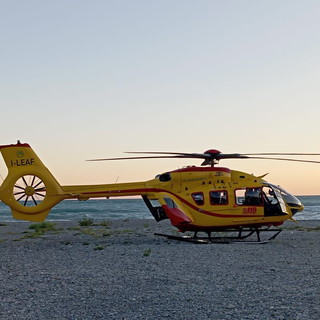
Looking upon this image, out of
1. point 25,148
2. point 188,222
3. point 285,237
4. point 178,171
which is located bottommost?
point 285,237

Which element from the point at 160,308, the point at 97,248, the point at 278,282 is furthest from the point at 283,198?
the point at 160,308

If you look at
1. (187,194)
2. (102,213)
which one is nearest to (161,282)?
(187,194)

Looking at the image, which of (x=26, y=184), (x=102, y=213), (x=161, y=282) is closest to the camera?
(x=161, y=282)

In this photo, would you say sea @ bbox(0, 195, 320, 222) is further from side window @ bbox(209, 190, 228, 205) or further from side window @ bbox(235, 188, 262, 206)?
side window @ bbox(209, 190, 228, 205)

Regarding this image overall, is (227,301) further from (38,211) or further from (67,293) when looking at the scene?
(38,211)

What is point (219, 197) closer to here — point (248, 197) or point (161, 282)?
point (248, 197)

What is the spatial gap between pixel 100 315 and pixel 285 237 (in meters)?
15.5

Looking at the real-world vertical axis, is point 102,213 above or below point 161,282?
below

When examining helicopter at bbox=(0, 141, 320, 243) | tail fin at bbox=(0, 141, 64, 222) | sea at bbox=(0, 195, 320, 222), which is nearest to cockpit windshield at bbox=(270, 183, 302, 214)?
helicopter at bbox=(0, 141, 320, 243)

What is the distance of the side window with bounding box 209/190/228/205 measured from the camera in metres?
18.5

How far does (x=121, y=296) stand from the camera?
29.6 ft

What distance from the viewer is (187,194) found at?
18.5 metres

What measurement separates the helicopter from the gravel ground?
1.38 metres

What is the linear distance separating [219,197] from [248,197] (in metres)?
1.20
